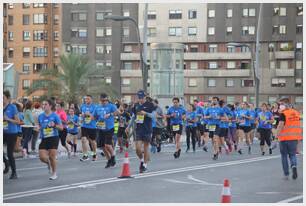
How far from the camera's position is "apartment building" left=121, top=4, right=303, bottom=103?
257 feet

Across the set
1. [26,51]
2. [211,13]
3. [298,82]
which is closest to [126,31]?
[211,13]

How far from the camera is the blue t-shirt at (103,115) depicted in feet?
56.9

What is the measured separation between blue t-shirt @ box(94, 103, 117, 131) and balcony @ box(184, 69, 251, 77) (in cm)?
6195

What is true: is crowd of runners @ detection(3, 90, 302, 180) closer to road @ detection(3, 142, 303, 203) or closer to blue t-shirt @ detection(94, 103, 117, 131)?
blue t-shirt @ detection(94, 103, 117, 131)

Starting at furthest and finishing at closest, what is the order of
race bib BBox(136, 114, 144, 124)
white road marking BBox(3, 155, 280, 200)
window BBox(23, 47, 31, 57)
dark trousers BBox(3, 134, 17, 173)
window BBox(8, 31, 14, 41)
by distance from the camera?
window BBox(8, 31, 14, 41) → window BBox(23, 47, 31, 57) → race bib BBox(136, 114, 144, 124) → dark trousers BBox(3, 134, 17, 173) → white road marking BBox(3, 155, 280, 200)

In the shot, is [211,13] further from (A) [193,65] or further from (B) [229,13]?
(A) [193,65]

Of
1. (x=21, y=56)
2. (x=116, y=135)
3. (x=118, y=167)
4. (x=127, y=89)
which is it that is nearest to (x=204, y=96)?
(x=127, y=89)

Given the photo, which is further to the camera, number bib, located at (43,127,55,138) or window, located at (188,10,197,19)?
window, located at (188,10,197,19)

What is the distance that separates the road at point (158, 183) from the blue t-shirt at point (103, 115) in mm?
916

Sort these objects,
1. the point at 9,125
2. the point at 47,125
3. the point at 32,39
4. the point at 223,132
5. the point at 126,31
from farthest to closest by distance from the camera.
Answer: the point at 32,39
the point at 126,31
the point at 223,132
the point at 9,125
the point at 47,125

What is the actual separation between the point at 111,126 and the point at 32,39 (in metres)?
76.5

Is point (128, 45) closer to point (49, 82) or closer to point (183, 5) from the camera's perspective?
point (183, 5)

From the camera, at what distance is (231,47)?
3127 inches

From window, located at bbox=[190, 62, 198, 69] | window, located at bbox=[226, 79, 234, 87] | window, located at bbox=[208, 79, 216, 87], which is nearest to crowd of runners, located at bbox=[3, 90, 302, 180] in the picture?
window, located at bbox=[226, 79, 234, 87]
